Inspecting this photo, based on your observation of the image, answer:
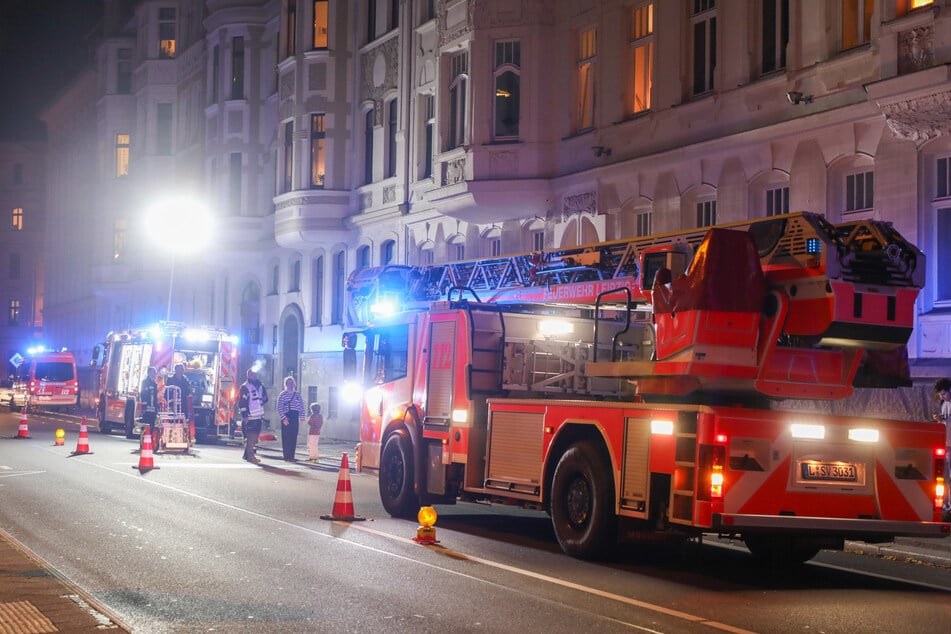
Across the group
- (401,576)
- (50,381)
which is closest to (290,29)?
(50,381)

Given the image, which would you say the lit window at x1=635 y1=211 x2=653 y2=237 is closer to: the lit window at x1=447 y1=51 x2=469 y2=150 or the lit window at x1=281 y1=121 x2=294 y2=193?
the lit window at x1=447 y1=51 x2=469 y2=150

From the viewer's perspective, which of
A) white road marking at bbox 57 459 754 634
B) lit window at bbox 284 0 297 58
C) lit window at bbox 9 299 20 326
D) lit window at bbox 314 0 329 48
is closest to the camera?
white road marking at bbox 57 459 754 634

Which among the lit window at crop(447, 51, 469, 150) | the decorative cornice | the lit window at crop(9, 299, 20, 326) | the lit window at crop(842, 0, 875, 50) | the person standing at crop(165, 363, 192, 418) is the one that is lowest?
the person standing at crop(165, 363, 192, 418)

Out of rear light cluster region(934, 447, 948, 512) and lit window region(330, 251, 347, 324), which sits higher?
lit window region(330, 251, 347, 324)

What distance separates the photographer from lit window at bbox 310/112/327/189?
39.2 metres

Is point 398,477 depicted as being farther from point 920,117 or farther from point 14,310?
point 14,310

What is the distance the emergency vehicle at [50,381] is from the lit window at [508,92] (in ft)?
85.2

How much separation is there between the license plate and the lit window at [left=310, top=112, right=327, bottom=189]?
28971mm

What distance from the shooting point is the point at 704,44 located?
24.3 metres

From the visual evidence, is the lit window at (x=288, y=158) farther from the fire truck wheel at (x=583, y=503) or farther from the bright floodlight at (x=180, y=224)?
the fire truck wheel at (x=583, y=503)

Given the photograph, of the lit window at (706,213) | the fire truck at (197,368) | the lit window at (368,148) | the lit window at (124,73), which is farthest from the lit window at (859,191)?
the lit window at (124,73)

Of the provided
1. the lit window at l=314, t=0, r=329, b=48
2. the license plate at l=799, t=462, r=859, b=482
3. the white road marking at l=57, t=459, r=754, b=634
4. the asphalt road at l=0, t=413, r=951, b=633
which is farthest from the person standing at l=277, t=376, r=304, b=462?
the license plate at l=799, t=462, r=859, b=482

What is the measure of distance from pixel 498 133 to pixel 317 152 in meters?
11.7

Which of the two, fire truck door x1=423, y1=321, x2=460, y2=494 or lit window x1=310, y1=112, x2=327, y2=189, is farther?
lit window x1=310, y1=112, x2=327, y2=189
